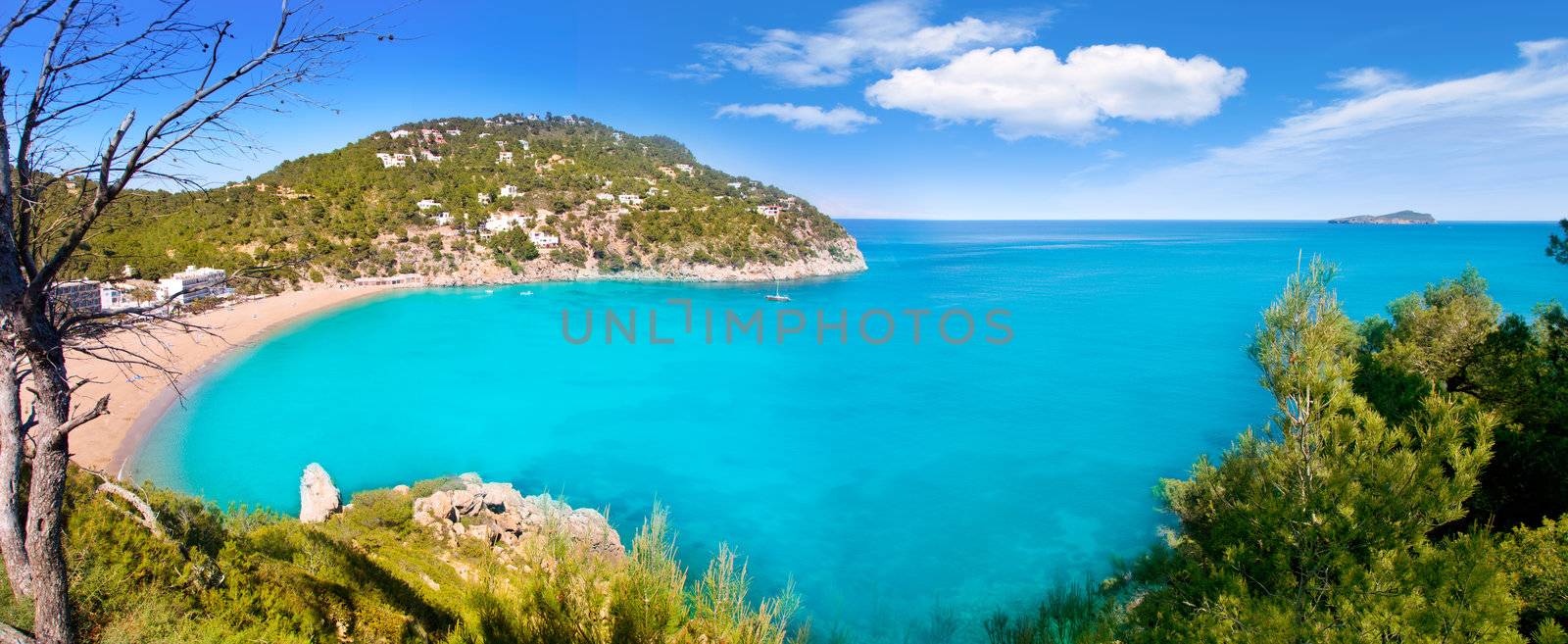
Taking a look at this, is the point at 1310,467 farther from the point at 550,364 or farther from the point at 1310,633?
Result: the point at 550,364

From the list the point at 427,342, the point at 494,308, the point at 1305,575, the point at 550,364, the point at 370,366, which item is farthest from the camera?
the point at 494,308

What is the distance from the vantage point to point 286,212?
55250 millimetres

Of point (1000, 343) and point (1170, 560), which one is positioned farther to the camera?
point (1000, 343)

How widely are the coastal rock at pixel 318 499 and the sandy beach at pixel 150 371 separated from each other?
3.08 meters

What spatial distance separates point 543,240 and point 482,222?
6.55 meters

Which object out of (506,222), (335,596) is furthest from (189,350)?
(506,222)

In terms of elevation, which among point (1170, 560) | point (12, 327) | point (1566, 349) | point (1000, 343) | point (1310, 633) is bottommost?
point (1000, 343)

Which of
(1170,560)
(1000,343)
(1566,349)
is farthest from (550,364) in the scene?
(1566,349)

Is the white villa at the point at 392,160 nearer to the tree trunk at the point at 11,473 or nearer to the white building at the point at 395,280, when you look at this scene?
the white building at the point at 395,280

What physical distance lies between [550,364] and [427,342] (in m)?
9.14

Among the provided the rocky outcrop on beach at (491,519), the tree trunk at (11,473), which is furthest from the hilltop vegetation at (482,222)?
the tree trunk at (11,473)

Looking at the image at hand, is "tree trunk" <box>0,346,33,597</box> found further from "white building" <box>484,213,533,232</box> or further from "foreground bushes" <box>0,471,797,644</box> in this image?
"white building" <box>484,213,533,232</box>

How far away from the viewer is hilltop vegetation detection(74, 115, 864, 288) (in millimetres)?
51438

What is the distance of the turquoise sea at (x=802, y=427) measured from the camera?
15.6 metres
